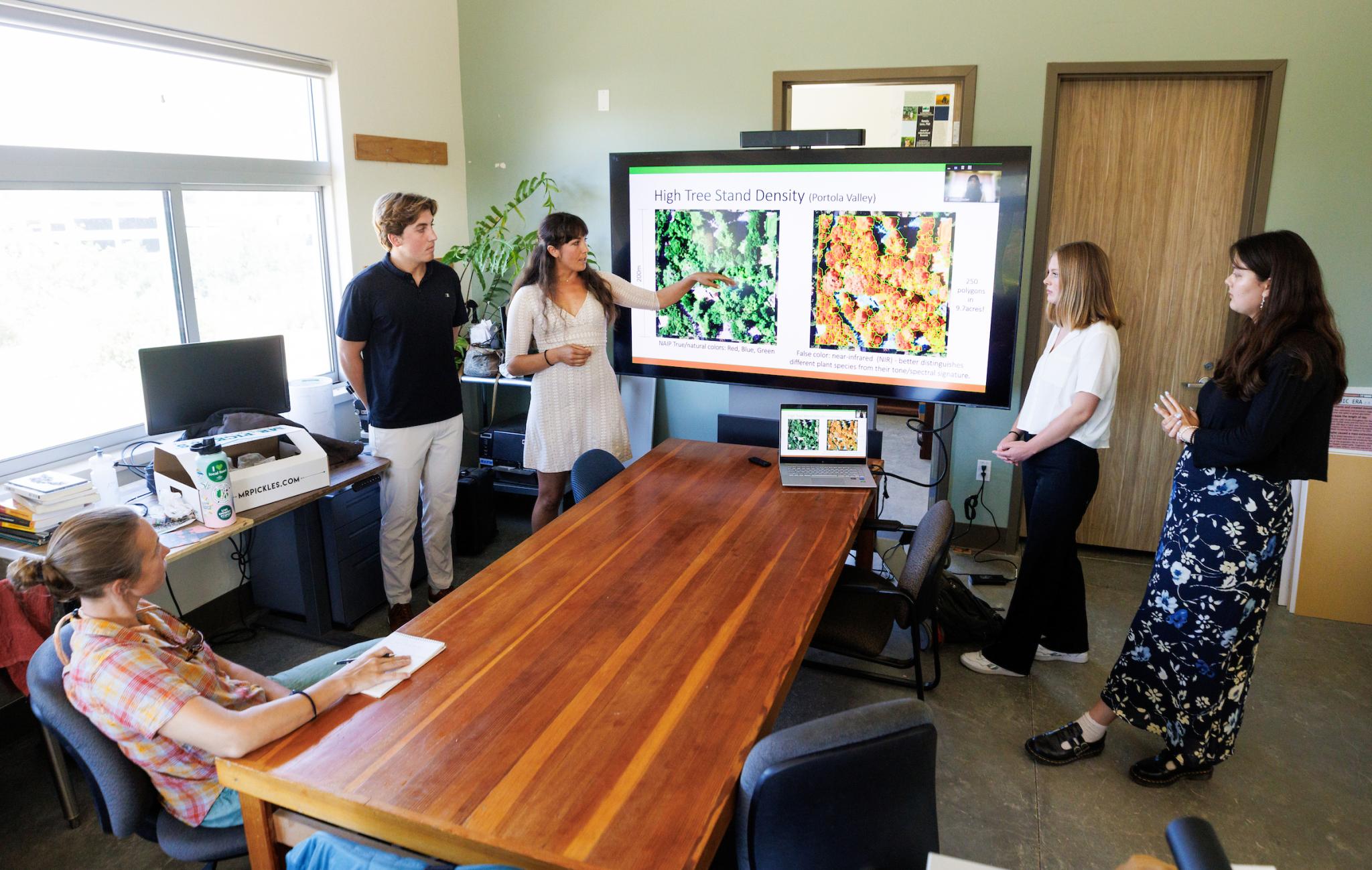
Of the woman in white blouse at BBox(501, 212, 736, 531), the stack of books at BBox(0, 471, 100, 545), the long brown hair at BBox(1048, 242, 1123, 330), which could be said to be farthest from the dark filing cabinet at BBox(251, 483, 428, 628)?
the long brown hair at BBox(1048, 242, 1123, 330)

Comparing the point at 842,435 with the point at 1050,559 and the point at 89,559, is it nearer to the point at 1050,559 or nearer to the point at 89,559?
the point at 1050,559

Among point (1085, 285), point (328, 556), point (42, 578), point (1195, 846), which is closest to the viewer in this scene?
point (1195, 846)

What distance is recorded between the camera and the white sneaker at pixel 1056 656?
3.35 meters

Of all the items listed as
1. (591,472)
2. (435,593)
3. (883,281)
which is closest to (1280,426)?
(883,281)

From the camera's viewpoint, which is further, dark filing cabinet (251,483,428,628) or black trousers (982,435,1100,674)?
dark filing cabinet (251,483,428,628)

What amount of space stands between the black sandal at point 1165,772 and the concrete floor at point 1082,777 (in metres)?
0.03

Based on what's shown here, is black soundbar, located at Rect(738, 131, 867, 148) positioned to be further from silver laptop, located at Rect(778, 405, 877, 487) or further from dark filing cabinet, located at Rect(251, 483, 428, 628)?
dark filing cabinet, located at Rect(251, 483, 428, 628)

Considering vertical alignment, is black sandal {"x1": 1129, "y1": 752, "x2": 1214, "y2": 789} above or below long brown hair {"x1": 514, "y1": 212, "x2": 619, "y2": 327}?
below

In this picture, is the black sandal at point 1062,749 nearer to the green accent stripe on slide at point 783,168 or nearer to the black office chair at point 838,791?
the black office chair at point 838,791

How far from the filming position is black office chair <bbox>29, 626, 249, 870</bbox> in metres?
1.66

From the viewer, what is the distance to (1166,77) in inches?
152

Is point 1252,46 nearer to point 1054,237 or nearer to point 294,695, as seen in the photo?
point 1054,237

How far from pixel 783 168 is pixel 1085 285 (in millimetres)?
1513

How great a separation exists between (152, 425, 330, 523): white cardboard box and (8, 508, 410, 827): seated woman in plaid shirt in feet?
3.05
